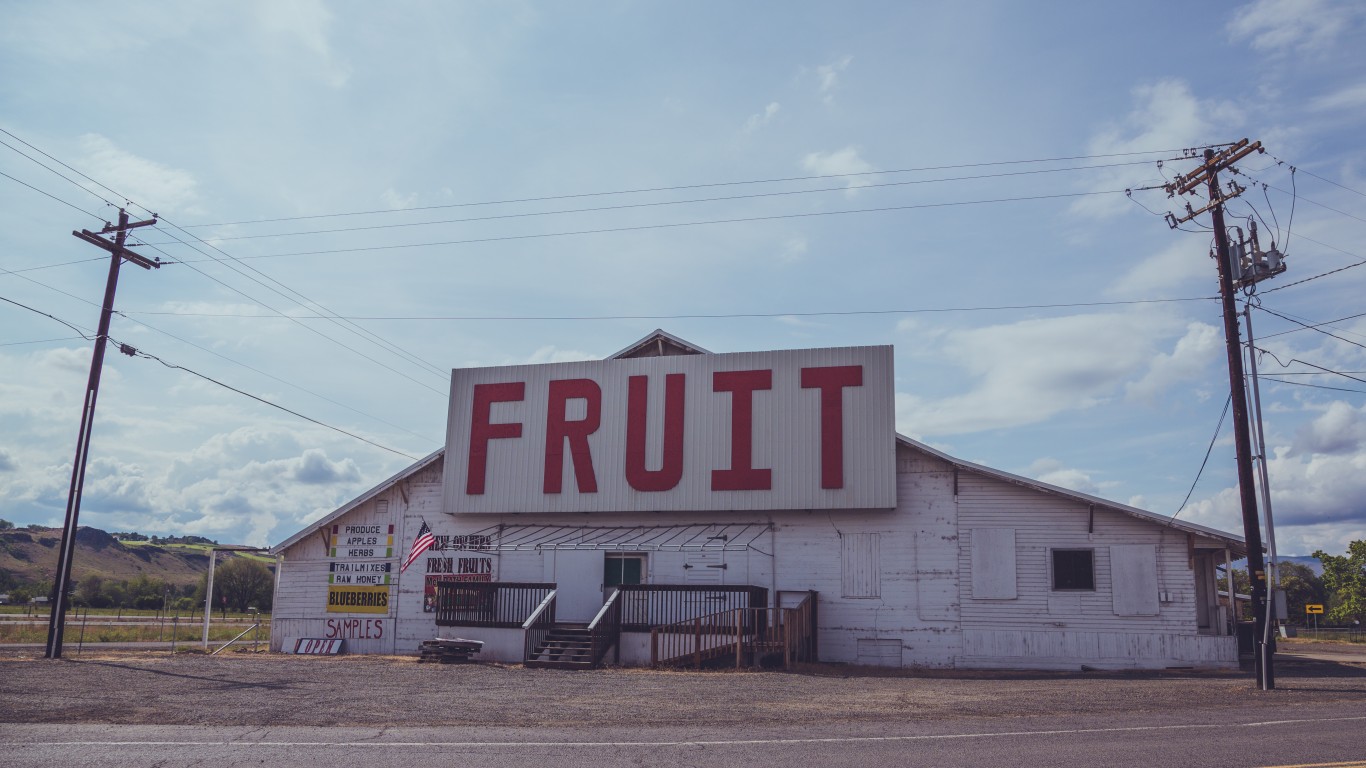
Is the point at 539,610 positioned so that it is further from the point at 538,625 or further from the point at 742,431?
the point at 742,431

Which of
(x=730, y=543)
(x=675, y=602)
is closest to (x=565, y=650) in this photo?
(x=675, y=602)

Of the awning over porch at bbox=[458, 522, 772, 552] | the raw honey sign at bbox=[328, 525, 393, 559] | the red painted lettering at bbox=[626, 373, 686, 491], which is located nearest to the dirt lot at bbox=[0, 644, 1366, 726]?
the awning over porch at bbox=[458, 522, 772, 552]

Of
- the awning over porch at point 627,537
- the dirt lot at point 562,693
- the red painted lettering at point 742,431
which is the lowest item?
the dirt lot at point 562,693

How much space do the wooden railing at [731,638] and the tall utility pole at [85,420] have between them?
14649mm

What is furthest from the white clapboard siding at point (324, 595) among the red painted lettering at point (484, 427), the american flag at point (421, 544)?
the red painted lettering at point (484, 427)

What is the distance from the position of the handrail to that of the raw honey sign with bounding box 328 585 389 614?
6.46 metres

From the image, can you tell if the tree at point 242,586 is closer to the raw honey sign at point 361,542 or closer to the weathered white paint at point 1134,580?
the raw honey sign at point 361,542

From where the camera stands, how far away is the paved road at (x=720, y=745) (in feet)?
35.0

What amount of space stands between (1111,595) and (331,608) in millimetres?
22982

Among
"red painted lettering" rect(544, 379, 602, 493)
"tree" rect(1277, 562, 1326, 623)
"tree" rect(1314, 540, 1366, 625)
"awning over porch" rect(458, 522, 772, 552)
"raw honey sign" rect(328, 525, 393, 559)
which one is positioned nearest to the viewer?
"awning over porch" rect(458, 522, 772, 552)

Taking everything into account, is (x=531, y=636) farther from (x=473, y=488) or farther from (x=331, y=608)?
(x=331, y=608)

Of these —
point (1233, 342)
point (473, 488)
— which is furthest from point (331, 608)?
point (1233, 342)

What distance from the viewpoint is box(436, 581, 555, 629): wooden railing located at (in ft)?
90.2

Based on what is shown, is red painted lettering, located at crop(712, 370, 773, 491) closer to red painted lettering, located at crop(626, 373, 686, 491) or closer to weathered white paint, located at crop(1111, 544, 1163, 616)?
red painted lettering, located at crop(626, 373, 686, 491)
